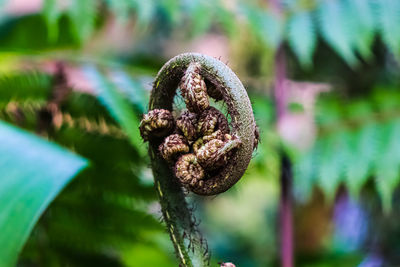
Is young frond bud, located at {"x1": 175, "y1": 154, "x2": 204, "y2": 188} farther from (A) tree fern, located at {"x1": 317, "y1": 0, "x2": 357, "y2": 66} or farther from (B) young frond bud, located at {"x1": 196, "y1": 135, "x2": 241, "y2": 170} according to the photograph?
(A) tree fern, located at {"x1": 317, "y1": 0, "x2": 357, "y2": 66}

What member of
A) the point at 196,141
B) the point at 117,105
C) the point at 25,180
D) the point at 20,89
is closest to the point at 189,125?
the point at 196,141

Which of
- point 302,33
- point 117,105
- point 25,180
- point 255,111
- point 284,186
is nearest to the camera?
point 25,180

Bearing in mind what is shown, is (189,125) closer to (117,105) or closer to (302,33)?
(117,105)

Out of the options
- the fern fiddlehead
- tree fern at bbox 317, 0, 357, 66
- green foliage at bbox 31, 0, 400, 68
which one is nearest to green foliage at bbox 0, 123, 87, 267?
the fern fiddlehead

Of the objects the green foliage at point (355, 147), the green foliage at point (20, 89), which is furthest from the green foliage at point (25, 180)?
the green foliage at point (355, 147)

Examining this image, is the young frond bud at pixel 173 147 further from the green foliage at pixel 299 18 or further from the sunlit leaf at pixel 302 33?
the sunlit leaf at pixel 302 33

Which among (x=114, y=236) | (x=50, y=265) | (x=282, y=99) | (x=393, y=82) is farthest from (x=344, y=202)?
(x=50, y=265)

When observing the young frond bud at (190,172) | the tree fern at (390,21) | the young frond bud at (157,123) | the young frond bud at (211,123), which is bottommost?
the young frond bud at (190,172)
